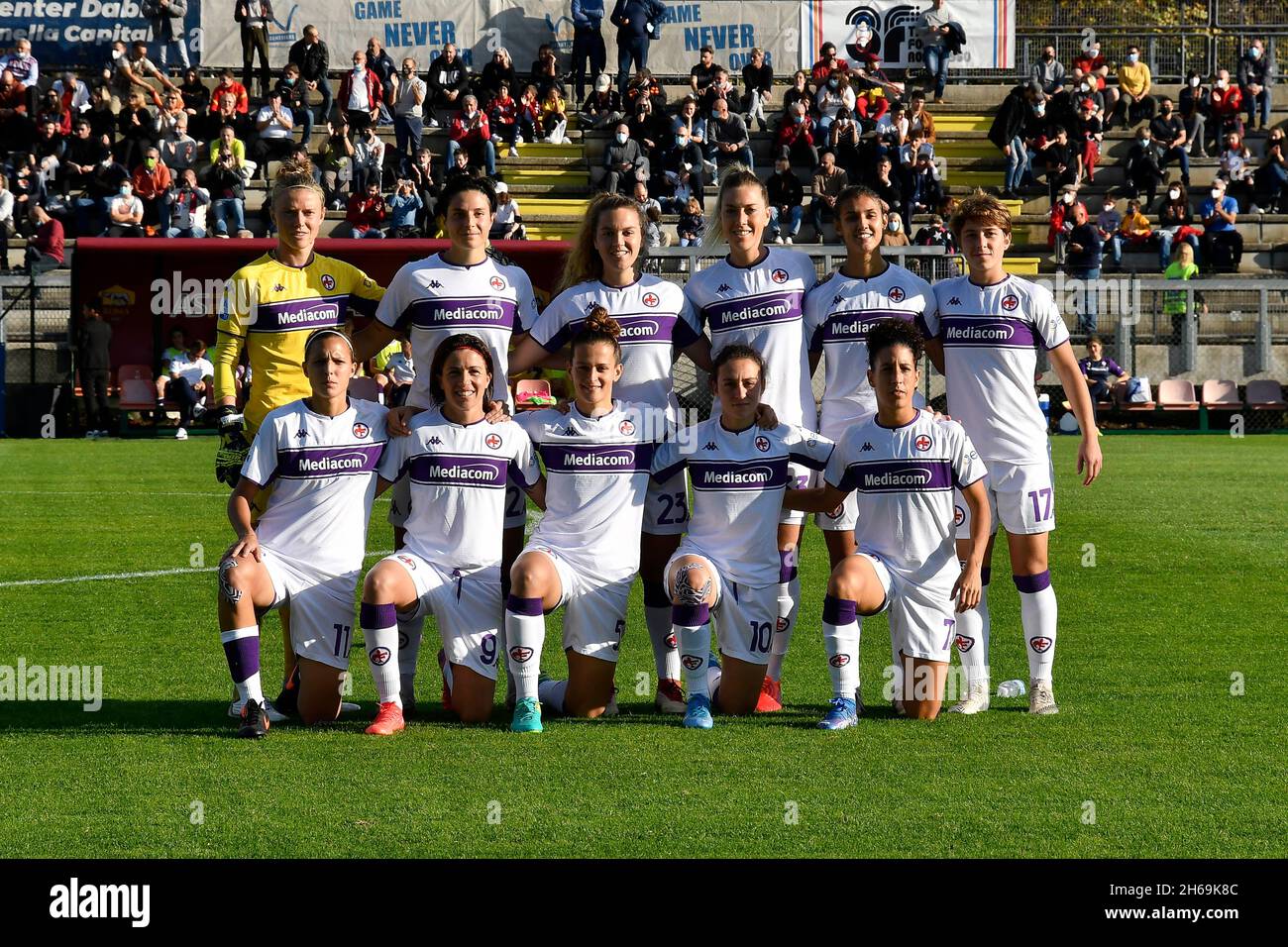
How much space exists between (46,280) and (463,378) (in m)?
20.8

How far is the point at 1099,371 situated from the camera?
25203mm

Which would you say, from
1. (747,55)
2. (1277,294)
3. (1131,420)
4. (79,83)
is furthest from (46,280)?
(1277,294)

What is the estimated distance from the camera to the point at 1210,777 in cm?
565

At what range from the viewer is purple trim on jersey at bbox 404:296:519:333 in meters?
7.16

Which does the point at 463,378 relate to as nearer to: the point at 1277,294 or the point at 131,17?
the point at 1277,294

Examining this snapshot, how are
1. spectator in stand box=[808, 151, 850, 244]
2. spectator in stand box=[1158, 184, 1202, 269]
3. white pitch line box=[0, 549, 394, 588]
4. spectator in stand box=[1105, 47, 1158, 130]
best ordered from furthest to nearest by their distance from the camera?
spectator in stand box=[1105, 47, 1158, 130], spectator in stand box=[1158, 184, 1202, 269], spectator in stand box=[808, 151, 850, 244], white pitch line box=[0, 549, 394, 588]

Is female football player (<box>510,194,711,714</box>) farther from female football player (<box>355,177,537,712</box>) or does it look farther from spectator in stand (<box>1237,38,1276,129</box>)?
spectator in stand (<box>1237,38,1276,129</box>)

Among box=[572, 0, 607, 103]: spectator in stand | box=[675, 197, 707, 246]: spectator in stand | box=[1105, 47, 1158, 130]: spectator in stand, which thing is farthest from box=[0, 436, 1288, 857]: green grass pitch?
box=[1105, 47, 1158, 130]: spectator in stand

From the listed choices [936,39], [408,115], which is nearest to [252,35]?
[408,115]

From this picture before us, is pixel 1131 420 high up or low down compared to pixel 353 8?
down

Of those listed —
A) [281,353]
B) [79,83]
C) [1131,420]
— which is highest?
[79,83]

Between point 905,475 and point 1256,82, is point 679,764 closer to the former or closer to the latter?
point 905,475

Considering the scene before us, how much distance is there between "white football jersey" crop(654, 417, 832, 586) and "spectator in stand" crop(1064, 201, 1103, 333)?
800 inches

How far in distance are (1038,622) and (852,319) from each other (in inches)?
59.1
